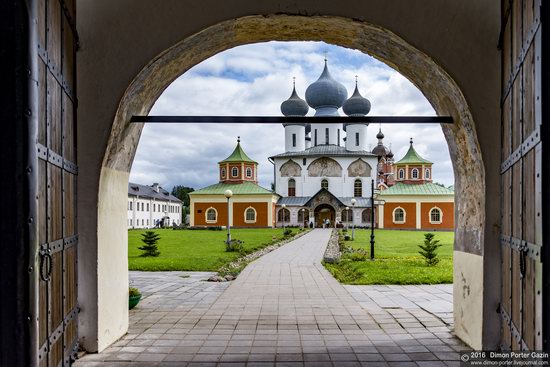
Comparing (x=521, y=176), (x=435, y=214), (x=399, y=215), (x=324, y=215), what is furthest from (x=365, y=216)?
(x=521, y=176)

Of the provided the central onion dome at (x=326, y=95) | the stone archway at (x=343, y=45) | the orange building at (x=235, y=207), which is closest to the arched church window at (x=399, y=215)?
the orange building at (x=235, y=207)

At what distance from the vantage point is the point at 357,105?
1889 inches

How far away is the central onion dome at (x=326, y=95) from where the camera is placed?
1949 inches

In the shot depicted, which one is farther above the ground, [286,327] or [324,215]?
[286,327]

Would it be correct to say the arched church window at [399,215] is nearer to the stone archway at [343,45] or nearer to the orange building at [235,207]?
the orange building at [235,207]

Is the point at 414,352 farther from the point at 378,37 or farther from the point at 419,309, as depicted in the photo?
the point at 378,37

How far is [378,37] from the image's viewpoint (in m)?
5.00

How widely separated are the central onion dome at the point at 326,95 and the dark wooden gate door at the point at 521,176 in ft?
150

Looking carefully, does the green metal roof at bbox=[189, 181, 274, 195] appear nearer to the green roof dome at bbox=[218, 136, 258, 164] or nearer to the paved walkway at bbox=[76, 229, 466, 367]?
the green roof dome at bbox=[218, 136, 258, 164]

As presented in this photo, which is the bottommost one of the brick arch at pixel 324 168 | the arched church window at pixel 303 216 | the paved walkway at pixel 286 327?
the arched church window at pixel 303 216

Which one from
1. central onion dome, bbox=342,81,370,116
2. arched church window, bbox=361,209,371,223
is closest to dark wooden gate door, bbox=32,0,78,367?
arched church window, bbox=361,209,371,223

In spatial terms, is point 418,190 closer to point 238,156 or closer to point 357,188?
point 357,188

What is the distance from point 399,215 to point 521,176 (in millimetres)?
40845

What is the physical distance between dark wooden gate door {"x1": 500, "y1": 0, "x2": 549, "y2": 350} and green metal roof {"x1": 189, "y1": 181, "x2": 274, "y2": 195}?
40.3m
